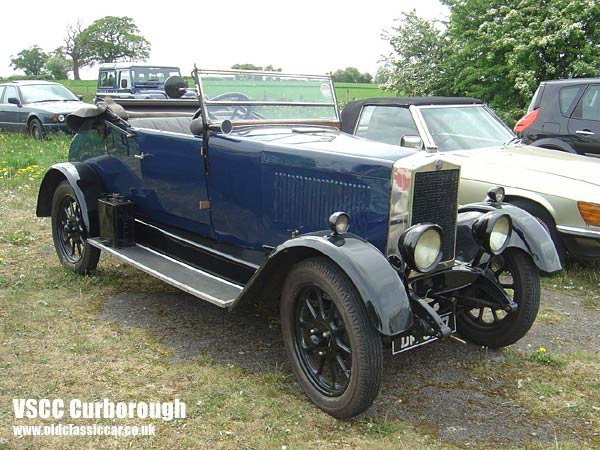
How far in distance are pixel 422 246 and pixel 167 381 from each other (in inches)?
67.9

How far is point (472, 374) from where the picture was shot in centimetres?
384

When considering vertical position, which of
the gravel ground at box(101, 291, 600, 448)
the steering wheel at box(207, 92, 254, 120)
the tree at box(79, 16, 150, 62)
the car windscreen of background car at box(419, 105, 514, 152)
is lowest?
the gravel ground at box(101, 291, 600, 448)

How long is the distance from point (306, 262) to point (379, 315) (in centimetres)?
58

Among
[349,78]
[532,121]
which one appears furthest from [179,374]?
[349,78]

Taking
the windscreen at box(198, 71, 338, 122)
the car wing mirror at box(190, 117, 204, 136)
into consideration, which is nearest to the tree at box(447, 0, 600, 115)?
the windscreen at box(198, 71, 338, 122)

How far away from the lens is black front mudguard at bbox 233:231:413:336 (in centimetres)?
297

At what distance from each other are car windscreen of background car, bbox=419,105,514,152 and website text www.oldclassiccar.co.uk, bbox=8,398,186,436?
167 inches

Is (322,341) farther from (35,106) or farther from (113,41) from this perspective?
(113,41)

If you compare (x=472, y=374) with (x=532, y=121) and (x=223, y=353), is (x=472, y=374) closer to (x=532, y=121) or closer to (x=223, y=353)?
(x=223, y=353)

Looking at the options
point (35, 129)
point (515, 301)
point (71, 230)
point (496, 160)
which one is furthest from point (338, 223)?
point (35, 129)


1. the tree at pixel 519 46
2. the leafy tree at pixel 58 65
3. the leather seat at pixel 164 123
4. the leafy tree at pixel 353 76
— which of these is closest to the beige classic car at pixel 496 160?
the leather seat at pixel 164 123

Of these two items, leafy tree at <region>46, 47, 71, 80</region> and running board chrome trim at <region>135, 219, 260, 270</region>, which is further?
leafy tree at <region>46, 47, 71, 80</region>

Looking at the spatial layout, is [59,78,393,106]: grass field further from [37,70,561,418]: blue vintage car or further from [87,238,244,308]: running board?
[87,238,244,308]: running board

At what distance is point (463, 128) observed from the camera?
675cm
